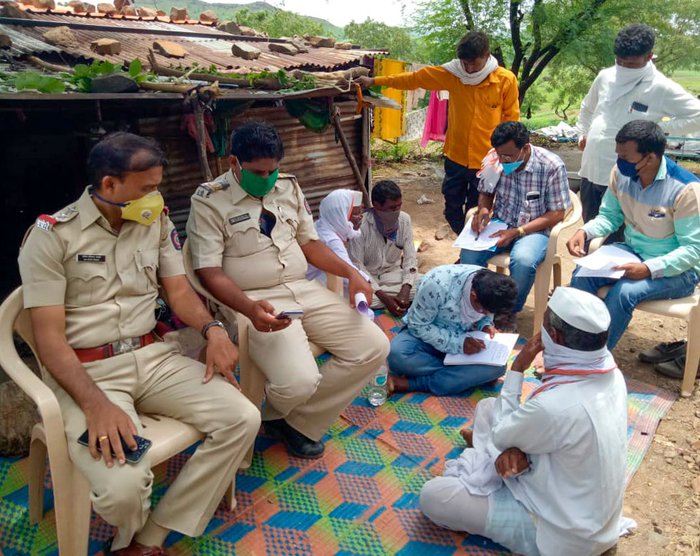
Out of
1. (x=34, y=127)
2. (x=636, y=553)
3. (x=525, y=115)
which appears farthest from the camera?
(x=525, y=115)

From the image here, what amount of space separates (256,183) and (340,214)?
1300 mm

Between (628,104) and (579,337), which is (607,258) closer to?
(628,104)

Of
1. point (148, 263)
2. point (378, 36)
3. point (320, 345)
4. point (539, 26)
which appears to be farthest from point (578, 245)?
point (378, 36)

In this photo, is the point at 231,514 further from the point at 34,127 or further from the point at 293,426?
the point at 34,127

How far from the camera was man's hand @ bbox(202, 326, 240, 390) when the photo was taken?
2.51m

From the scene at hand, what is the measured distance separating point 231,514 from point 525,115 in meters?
20.2

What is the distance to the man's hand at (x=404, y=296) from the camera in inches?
185

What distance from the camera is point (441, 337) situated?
3.59 metres

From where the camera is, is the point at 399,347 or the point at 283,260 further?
the point at 399,347

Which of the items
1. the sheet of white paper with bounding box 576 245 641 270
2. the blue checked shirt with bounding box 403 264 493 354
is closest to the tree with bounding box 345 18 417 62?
the sheet of white paper with bounding box 576 245 641 270

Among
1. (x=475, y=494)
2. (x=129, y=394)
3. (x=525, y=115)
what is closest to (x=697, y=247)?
(x=475, y=494)

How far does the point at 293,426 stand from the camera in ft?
10.1

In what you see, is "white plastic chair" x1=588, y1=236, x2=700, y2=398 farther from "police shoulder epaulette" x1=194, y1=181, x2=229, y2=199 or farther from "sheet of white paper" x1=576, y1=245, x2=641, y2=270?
"police shoulder epaulette" x1=194, y1=181, x2=229, y2=199

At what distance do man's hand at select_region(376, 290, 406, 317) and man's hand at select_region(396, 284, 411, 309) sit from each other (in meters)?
0.02
